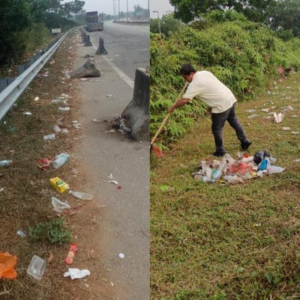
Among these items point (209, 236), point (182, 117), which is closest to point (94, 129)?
point (182, 117)

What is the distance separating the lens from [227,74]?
6.47 m

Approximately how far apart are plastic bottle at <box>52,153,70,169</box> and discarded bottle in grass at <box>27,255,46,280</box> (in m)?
1.26

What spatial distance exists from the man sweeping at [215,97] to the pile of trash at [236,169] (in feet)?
1.46

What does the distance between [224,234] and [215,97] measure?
1.85 meters

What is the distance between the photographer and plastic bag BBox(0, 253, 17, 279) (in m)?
A: 1.62

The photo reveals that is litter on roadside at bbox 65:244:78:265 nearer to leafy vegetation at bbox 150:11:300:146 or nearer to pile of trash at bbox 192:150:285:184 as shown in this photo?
pile of trash at bbox 192:150:285:184

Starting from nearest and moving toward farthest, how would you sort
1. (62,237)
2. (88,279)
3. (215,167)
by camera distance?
(88,279), (62,237), (215,167)

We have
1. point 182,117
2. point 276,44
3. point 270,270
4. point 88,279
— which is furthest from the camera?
point 276,44

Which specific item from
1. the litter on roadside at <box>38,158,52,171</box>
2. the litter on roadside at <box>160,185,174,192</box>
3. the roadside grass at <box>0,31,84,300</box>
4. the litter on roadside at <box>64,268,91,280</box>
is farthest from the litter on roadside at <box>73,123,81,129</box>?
the litter on roadside at <box>64,268,91,280</box>

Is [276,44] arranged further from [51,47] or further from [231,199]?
[231,199]

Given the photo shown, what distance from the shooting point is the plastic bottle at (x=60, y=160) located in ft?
9.99

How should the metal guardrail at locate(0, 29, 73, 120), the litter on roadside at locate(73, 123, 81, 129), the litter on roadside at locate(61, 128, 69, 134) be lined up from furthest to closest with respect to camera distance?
1. the litter on roadside at locate(73, 123, 81, 129)
2. the litter on roadside at locate(61, 128, 69, 134)
3. the metal guardrail at locate(0, 29, 73, 120)

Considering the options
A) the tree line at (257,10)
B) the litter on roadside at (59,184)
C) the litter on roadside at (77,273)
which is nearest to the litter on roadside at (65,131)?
the litter on roadside at (59,184)

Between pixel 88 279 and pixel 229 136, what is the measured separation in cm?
319
